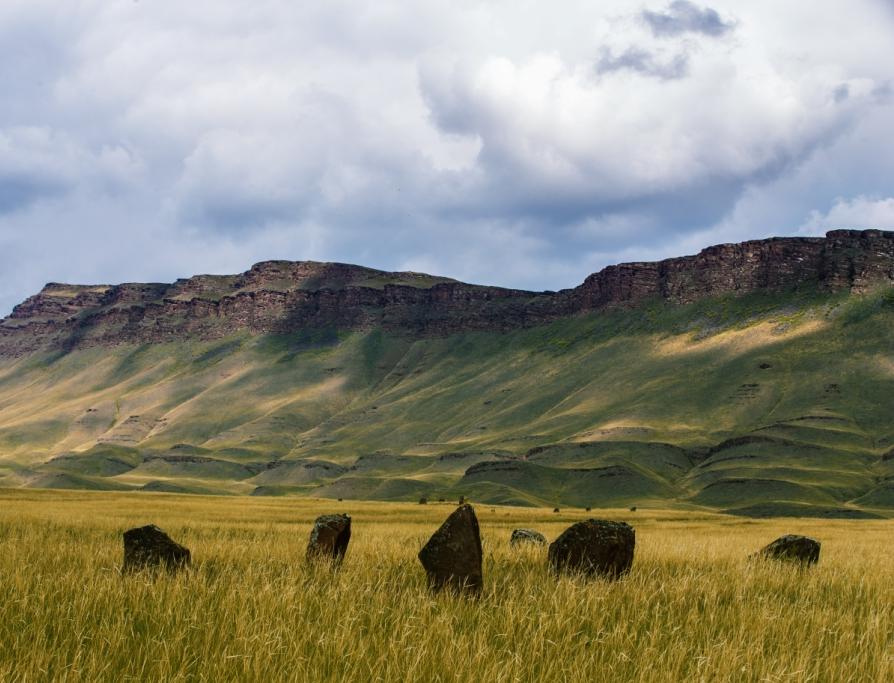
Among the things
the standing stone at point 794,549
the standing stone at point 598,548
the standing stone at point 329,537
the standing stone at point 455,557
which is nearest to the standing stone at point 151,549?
the standing stone at point 329,537

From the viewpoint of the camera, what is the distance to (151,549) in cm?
1548

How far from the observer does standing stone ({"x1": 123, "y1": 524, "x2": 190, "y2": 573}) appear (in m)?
15.3

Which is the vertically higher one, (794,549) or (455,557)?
(455,557)

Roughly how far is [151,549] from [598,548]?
7.65 meters

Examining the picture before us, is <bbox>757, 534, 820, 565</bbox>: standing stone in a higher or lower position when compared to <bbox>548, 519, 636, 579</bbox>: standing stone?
lower

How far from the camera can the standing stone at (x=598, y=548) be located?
15117mm

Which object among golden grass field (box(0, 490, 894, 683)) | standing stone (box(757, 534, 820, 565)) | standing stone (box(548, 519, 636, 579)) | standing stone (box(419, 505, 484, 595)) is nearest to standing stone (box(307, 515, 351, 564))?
golden grass field (box(0, 490, 894, 683))

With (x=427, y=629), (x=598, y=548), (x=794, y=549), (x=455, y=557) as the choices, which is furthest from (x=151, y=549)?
(x=794, y=549)

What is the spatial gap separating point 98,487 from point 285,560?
7506 inches

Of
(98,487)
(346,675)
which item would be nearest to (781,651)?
(346,675)

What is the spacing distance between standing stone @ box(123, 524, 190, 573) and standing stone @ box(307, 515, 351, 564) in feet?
7.37

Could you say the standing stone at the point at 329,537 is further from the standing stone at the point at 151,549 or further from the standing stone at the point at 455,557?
the standing stone at the point at 455,557

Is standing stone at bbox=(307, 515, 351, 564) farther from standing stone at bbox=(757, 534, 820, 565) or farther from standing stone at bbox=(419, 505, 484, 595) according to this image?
standing stone at bbox=(757, 534, 820, 565)

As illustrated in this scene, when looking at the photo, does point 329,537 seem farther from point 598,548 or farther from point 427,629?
point 427,629
